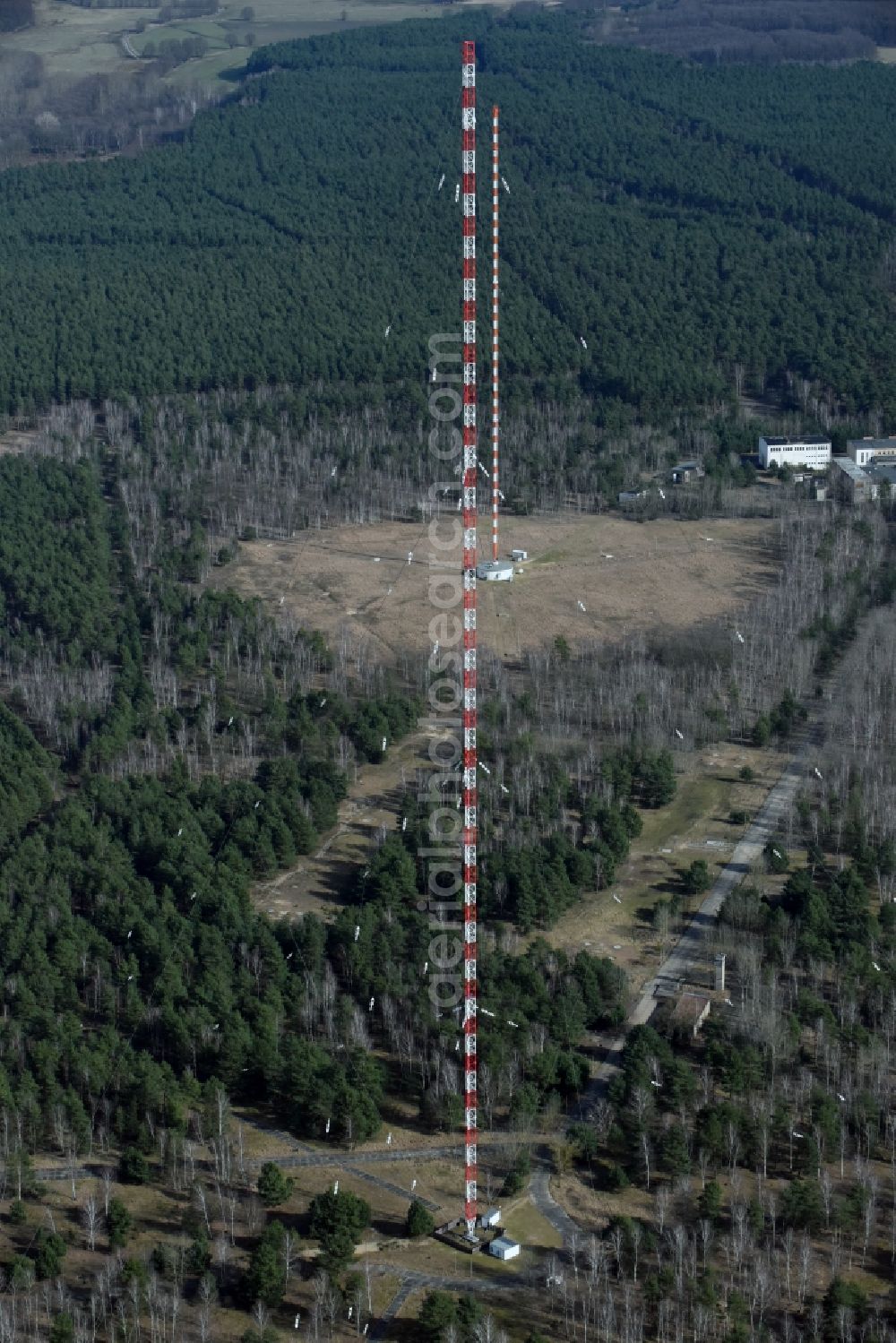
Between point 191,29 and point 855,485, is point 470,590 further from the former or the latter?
point 191,29

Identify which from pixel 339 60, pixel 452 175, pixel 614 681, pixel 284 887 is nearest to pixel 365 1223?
pixel 284 887

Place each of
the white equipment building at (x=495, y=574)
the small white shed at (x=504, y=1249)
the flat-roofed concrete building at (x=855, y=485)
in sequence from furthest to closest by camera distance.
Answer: the flat-roofed concrete building at (x=855, y=485)
the white equipment building at (x=495, y=574)
the small white shed at (x=504, y=1249)

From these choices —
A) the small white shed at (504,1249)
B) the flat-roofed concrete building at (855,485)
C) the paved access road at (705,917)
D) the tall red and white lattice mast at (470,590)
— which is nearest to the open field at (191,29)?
the flat-roofed concrete building at (855,485)

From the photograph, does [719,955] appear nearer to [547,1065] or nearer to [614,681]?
Result: [547,1065]

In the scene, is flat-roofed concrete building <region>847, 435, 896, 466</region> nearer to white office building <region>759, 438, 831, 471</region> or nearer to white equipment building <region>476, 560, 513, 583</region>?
white office building <region>759, 438, 831, 471</region>

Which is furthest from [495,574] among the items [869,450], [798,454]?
[869,450]

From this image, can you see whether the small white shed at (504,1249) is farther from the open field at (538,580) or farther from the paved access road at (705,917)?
the open field at (538,580)
